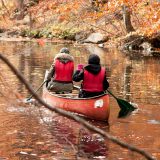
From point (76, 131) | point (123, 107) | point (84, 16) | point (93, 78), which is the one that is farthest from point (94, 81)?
point (84, 16)

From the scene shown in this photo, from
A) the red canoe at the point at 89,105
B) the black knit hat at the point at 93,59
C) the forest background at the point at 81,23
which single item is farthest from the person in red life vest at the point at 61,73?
the forest background at the point at 81,23

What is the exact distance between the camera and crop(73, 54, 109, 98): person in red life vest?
10.1 metres

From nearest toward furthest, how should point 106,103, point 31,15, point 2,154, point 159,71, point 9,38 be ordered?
point 2,154, point 106,103, point 159,71, point 9,38, point 31,15

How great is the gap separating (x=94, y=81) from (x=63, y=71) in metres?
1.57

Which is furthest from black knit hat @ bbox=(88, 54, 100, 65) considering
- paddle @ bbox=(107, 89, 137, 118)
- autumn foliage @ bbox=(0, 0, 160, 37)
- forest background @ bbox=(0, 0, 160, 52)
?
autumn foliage @ bbox=(0, 0, 160, 37)

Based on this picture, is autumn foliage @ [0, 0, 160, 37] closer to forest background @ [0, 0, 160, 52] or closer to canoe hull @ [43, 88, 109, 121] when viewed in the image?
forest background @ [0, 0, 160, 52]

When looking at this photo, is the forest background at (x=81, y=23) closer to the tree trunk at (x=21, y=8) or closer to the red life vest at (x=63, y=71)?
the tree trunk at (x=21, y=8)

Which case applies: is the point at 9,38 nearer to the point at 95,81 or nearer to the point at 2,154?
the point at 95,81

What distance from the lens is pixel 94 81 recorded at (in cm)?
1028

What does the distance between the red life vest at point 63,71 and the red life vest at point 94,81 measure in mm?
1325

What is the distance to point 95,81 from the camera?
1027cm

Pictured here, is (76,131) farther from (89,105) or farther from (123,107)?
(123,107)

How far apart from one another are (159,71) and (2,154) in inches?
560

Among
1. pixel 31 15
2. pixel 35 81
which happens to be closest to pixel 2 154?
pixel 35 81
